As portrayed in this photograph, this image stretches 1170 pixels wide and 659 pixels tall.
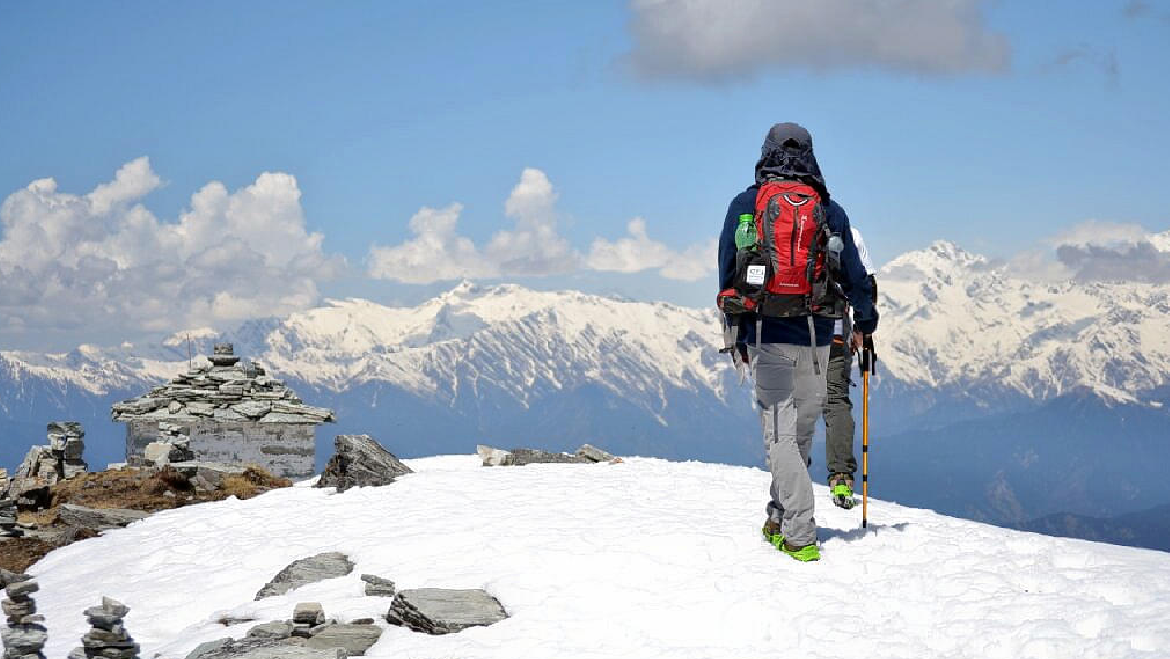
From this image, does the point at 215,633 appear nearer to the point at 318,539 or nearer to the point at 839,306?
the point at 318,539

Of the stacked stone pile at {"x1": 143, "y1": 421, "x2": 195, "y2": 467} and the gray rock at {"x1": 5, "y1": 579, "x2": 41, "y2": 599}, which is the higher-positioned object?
the stacked stone pile at {"x1": 143, "y1": 421, "x2": 195, "y2": 467}

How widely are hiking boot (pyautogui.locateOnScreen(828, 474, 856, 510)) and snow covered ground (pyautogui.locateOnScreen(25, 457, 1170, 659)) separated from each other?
0.20 metres

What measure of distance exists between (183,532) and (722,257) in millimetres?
10324

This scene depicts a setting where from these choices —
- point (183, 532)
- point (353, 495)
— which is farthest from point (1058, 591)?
point (183, 532)

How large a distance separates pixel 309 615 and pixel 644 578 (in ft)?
10.7

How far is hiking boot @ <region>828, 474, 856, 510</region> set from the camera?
1425 cm

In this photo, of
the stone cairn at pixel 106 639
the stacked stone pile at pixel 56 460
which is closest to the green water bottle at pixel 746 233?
the stone cairn at pixel 106 639

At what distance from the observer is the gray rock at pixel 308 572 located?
11945mm

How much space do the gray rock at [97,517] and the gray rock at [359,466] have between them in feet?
10.8

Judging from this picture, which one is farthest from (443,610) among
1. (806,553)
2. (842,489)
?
(842,489)

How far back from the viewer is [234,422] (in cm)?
2842

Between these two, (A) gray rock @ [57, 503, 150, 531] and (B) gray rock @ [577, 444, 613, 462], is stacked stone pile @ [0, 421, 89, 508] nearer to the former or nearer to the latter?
(A) gray rock @ [57, 503, 150, 531]

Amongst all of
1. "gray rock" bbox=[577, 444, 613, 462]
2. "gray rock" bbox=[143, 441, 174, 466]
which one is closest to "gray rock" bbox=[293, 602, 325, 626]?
"gray rock" bbox=[577, 444, 613, 462]

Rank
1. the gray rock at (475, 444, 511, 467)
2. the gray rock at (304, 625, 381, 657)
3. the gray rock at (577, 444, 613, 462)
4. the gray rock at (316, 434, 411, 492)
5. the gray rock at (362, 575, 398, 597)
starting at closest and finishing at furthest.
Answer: the gray rock at (304, 625, 381, 657)
the gray rock at (362, 575, 398, 597)
the gray rock at (316, 434, 411, 492)
the gray rock at (475, 444, 511, 467)
the gray rock at (577, 444, 613, 462)
